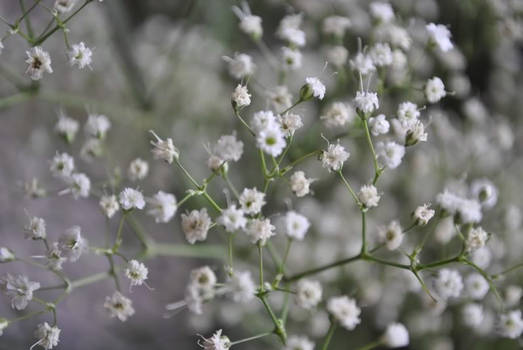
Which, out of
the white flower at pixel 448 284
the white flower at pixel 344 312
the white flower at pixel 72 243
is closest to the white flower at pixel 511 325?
the white flower at pixel 448 284

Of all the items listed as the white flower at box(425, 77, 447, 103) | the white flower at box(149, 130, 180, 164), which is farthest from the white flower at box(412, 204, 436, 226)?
the white flower at box(149, 130, 180, 164)

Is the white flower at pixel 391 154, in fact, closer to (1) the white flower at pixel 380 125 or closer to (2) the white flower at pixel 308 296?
(1) the white flower at pixel 380 125

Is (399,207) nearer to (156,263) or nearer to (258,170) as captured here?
(258,170)

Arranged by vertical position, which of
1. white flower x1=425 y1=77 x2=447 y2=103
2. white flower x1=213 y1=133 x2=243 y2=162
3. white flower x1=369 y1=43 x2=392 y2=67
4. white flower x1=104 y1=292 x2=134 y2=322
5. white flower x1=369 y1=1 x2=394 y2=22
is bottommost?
white flower x1=104 y1=292 x2=134 y2=322

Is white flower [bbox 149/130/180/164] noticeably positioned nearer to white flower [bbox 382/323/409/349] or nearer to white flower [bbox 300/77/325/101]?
white flower [bbox 300/77/325/101]

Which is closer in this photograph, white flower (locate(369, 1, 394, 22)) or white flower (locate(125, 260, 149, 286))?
white flower (locate(125, 260, 149, 286))

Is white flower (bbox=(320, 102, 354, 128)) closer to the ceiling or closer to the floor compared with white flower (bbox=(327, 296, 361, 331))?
closer to the ceiling

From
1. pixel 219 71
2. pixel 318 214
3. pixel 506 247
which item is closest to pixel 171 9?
pixel 219 71
